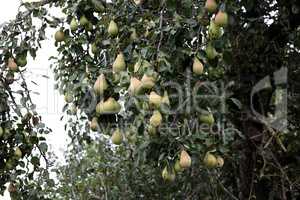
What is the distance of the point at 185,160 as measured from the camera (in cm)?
168

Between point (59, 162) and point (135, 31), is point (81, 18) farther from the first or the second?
point (59, 162)

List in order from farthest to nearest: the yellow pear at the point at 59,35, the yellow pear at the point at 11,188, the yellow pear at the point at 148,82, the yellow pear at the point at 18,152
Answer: the yellow pear at the point at 11,188 < the yellow pear at the point at 18,152 < the yellow pear at the point at 59,35 < the yellow pear at the point at 148,82

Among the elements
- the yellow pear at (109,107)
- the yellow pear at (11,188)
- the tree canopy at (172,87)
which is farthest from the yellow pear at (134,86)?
the yellow pear at (11,188)

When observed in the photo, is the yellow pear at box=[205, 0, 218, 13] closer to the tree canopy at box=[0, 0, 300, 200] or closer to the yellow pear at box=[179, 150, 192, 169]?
the tree canopy at box=[0, 0, 300, 200]

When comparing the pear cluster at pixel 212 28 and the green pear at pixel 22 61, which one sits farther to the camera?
the green pear at pixel 22 61

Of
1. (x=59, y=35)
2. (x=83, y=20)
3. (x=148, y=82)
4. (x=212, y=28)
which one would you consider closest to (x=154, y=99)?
(x=148, y=82)

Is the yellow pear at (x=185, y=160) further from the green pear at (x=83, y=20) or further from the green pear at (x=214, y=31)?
the green pear at (x=83, y=20)

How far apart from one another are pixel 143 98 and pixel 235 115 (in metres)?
1.74

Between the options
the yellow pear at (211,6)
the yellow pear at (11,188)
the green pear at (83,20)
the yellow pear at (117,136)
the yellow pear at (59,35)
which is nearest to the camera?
the yellow pear at (211,6)

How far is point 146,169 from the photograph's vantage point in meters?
4.29

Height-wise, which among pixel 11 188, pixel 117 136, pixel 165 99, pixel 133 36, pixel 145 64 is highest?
pixel 133 36

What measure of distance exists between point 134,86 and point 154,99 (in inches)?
2.7

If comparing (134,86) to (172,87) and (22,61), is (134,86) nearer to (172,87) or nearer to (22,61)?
(172,87)

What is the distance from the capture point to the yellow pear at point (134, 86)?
1.50m
